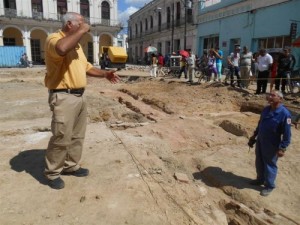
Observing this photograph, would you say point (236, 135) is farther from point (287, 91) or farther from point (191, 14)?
point (191, 14)

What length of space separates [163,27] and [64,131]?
36114 millimetres

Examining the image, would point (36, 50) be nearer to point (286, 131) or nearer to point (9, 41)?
point (9, 41)

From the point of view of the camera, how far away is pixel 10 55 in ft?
93.6

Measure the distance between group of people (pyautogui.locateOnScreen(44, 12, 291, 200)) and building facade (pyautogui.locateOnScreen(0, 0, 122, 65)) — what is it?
88.4ft

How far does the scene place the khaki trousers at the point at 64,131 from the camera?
3.27 meters

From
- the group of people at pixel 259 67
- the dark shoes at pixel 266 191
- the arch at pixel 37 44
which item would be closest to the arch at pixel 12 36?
the arch at pixel 37 44

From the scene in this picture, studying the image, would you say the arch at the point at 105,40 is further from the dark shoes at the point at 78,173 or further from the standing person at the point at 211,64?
the dark shoes at the point at 78,173

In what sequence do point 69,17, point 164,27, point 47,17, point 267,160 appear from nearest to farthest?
point 69,17, point 267,160, point 47,17, point 164,27

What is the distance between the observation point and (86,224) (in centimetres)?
284

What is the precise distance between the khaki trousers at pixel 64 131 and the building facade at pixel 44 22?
88.4 feet

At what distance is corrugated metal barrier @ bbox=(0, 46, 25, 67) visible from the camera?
91.7 ft

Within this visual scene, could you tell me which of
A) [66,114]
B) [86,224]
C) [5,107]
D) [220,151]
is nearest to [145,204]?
[86,224]

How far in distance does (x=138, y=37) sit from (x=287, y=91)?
40.1m

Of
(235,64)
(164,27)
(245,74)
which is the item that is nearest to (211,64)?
(235,64)
